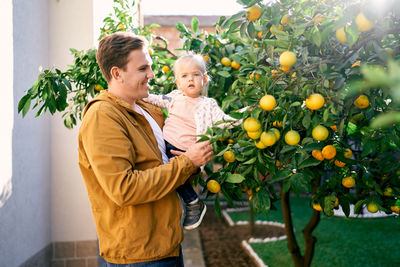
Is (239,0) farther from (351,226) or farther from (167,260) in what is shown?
(351,226)

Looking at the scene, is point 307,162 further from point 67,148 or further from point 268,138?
point 67,148

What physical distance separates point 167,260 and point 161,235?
131 millimetres

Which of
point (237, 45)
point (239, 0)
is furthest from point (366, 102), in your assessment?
point (237, 45)

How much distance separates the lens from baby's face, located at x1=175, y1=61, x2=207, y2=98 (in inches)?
85.0

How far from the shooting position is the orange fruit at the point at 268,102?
4.25ft

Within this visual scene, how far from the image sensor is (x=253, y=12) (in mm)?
1343

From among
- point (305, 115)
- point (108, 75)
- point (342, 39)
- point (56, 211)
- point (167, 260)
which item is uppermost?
point (342, 39)

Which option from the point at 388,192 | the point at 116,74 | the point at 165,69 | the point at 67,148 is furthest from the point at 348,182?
the point at 67,148

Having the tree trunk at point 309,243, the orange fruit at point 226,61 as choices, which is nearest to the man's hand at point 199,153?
the orange fruit at point 226,61

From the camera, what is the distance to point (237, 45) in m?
2.60

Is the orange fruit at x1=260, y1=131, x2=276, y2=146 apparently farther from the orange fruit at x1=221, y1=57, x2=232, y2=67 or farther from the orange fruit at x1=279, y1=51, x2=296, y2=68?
the orange fruit at x1=221, y1=57, x2=232, y2=67

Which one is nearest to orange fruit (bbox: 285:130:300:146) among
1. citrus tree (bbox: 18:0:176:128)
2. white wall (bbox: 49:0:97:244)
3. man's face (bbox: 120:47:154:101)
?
man's face (bbox: 120:47:154:101)

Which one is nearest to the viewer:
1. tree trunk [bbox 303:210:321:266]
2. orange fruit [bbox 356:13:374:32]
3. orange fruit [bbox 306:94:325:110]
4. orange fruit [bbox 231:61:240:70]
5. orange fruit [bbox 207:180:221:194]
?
orange fruit [bbox 356:13:374:32]

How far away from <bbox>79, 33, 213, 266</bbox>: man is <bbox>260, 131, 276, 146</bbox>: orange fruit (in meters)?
0.28
